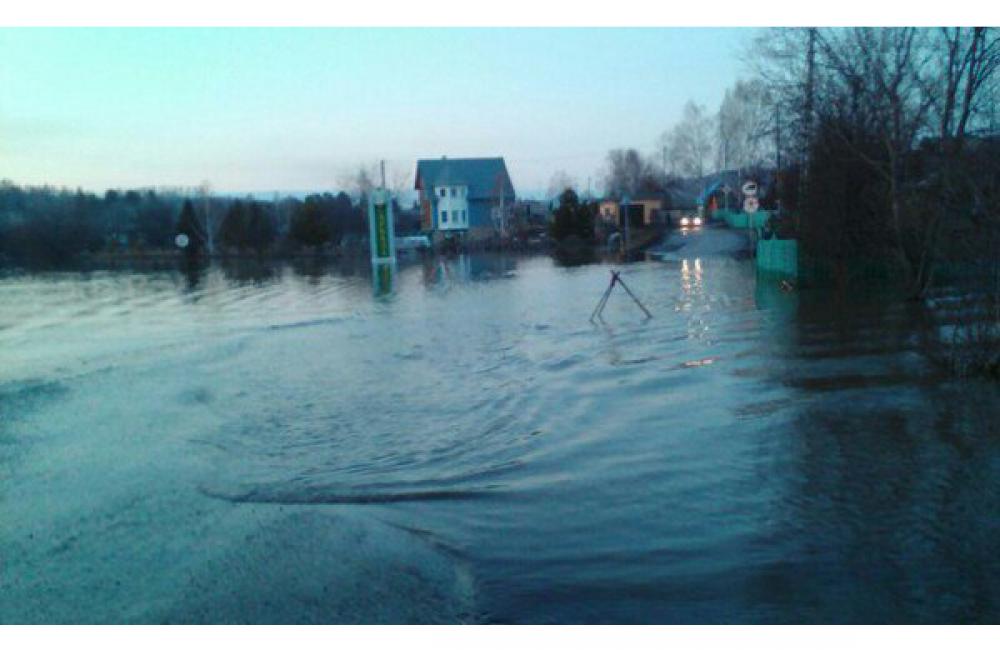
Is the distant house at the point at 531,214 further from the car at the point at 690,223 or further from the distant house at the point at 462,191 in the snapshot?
the car at the point at 690,223

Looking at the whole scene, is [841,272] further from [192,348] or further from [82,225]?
[82,225]

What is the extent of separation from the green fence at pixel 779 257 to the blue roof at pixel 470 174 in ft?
156

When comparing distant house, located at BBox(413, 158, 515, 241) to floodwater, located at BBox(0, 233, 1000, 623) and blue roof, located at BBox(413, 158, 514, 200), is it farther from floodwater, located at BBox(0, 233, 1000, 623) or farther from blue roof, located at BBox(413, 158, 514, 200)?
floodwater, located at BBox(0, 233, 1000, 623)

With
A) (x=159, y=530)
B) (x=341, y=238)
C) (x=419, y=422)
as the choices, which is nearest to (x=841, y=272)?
(x=419, y=422)

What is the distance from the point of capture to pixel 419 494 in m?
7.65

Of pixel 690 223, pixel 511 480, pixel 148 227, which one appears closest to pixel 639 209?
pixel 690 223

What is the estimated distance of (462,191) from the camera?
7662cm

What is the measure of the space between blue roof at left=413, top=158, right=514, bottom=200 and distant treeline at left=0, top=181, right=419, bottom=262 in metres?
8.47

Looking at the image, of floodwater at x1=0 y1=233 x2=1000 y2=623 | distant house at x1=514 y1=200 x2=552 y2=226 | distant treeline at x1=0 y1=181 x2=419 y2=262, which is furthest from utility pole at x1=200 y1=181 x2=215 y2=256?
floodwater at x1=0 y1=233 x2=1000 y2=623

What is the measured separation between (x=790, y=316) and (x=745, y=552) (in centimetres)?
1316

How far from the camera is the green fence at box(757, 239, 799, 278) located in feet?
84.3

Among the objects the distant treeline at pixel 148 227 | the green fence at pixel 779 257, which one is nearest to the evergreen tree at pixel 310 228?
the distant treeline at pixel 148 227

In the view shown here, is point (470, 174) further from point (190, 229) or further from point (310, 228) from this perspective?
point (190, 229)

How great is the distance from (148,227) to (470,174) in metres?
28.8
